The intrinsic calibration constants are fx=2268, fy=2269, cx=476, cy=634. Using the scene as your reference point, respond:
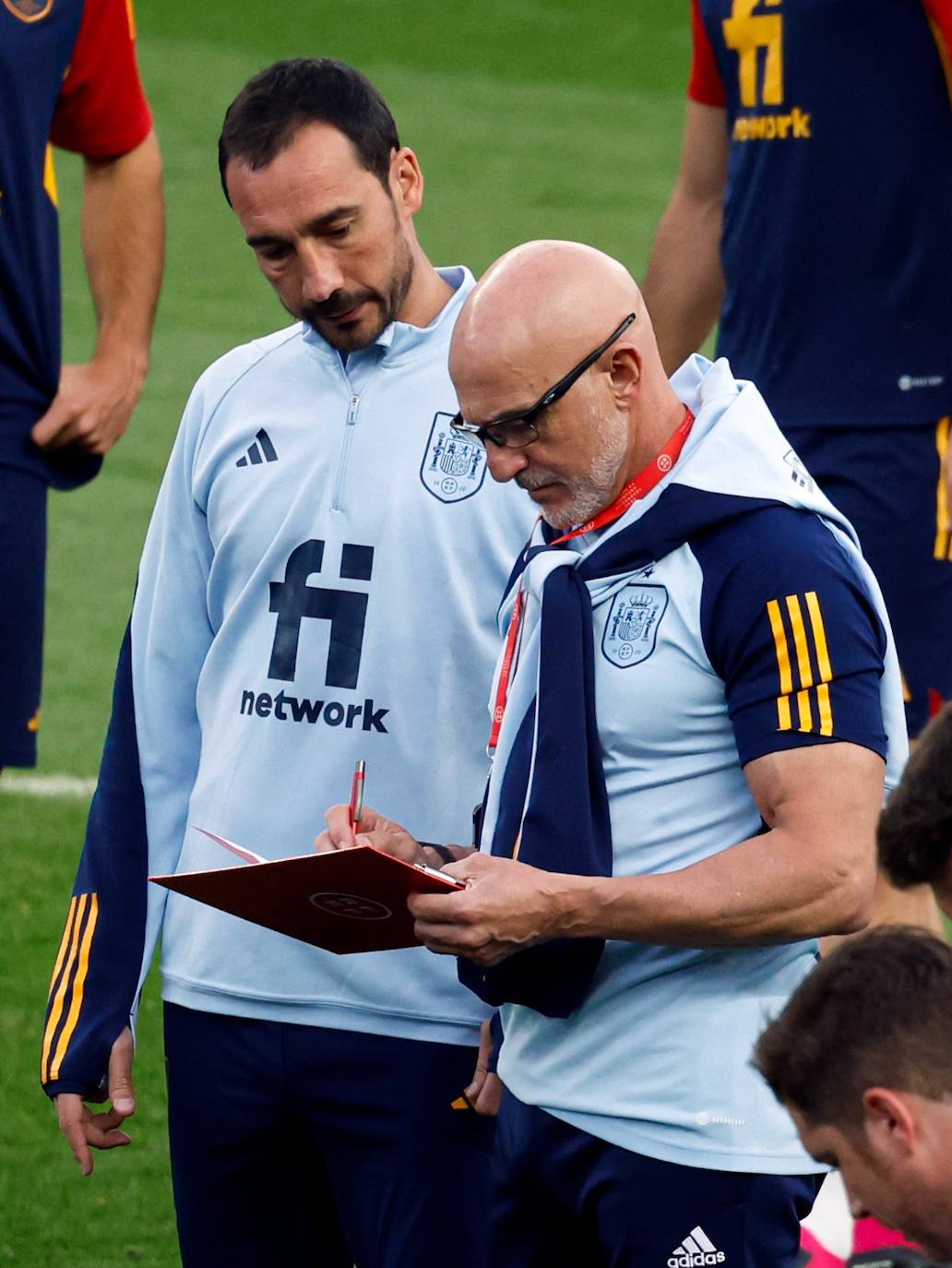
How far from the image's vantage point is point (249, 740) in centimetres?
333

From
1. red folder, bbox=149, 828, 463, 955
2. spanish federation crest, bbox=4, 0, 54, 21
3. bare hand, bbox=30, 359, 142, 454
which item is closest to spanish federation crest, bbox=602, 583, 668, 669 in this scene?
red folder, bbox=149, 828, 463, 955

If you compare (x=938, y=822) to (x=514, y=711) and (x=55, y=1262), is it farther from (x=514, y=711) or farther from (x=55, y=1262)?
(x=55, y=1262)

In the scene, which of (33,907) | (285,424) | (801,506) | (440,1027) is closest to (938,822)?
(801,506)

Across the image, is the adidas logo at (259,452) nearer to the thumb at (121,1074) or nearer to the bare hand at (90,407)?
the thumb at (121,1074)

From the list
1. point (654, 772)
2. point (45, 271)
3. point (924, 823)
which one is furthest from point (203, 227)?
point (924, 823)

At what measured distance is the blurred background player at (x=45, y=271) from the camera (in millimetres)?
4547

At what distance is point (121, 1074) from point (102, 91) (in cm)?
234

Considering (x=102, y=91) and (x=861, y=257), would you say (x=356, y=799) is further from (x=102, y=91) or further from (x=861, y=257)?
(x=102, y=91)

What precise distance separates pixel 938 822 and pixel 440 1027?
38.3 inches

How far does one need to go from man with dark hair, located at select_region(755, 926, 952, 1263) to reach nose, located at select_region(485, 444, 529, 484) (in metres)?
0.79

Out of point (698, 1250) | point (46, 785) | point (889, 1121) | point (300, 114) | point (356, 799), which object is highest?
point (300, 114)

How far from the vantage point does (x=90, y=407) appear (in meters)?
4.79

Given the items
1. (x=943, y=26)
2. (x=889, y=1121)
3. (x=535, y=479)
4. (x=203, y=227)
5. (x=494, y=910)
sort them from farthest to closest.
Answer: (x=203, y=227), (x=943, y=26), (x=535, y=479), (x=494, y=910), (x=889, y=1121)

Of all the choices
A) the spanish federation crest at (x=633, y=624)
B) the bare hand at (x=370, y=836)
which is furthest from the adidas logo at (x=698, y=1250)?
the spanish federation crest at (x=633, y=624)
